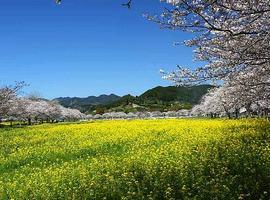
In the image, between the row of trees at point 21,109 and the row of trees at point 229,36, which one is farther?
the row of trees at point 21,109

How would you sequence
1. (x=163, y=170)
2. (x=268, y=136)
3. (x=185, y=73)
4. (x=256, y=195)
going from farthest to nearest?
(x=268, y=136) → (x=185, y=73) → (x=163, y=170) → (x=256, y=195)

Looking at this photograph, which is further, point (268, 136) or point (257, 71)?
point (268, 136)

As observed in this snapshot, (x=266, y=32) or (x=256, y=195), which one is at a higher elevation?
(x=266, y=32)

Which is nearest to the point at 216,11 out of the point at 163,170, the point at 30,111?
the point at 163,170

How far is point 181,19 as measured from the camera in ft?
42.0

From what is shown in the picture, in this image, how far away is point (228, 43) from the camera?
16000 millimetres

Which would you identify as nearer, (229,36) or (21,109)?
(229,36)

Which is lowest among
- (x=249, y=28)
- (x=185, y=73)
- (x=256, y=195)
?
(x=256, y=195)

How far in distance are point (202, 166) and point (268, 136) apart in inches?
443

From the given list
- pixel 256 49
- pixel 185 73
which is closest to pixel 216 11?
pixel 256 49

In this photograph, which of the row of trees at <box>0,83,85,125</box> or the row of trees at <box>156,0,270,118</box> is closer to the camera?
the row of trees at <box>156,0,270,118</box>

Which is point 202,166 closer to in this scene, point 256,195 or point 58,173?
point 256,195

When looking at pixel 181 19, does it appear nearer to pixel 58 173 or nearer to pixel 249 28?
pixel 249 28

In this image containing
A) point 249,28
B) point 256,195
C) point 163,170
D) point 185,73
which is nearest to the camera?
point 256,195
